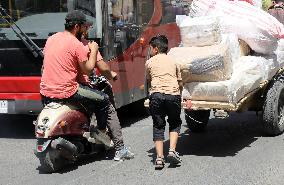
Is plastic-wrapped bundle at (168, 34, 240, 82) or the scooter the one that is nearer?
the scooter

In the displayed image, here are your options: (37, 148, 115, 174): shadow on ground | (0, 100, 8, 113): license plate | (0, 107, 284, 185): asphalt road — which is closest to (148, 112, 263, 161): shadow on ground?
(0, 107, 284, 185): asphalt road

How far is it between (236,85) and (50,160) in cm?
233

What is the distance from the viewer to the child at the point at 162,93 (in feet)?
21.9

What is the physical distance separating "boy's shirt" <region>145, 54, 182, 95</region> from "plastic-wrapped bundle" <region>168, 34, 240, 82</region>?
0.94 feet

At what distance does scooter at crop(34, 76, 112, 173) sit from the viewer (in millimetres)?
6609

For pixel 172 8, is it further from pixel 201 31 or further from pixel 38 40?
pixel 201 31

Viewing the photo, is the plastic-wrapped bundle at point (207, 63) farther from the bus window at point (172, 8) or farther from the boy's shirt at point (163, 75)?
the bus window at point (172, 8)

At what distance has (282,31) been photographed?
7762mm

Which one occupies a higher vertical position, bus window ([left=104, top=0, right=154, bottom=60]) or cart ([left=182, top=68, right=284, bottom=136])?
bus window ([left=104, top=0, right=154, bottom=60])

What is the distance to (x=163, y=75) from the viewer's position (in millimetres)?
6688

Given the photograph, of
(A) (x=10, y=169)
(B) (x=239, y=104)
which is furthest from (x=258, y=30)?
(A) (x=10, y=169)

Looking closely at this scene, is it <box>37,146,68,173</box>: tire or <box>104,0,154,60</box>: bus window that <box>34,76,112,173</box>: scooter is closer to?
<box>37,146,68,173</box>: tire

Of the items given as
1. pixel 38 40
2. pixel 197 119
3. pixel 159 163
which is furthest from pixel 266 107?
pixel 38 40

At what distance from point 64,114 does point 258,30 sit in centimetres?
272
